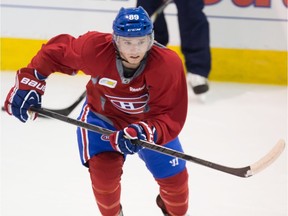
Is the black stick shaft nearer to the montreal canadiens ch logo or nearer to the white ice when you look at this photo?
the montreal canadiens ch logo

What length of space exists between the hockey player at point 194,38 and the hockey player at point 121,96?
1585 mm

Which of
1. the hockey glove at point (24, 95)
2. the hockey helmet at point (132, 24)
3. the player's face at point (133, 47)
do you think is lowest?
the hockey glove at point (24, 95)

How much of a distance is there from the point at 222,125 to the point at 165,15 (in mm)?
883

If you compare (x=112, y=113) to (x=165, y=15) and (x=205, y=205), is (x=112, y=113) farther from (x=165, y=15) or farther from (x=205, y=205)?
(x=165, y=15)

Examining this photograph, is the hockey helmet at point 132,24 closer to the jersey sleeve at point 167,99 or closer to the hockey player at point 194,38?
the jersey sleeve at point 167,99

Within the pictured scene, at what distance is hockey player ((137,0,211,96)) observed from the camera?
3826mm

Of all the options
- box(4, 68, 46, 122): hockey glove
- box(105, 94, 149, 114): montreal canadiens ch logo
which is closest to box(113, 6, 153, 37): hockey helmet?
box(105, 94, 149, 114): montreal canadiens ch logo

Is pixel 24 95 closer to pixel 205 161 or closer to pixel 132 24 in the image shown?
pixel 132 24

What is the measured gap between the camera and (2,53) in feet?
13.6

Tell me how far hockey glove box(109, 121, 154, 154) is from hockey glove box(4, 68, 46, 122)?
330 millimetres

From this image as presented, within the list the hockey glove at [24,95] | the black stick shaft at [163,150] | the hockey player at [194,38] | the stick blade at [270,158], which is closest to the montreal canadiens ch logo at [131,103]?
the black stick shaft at [163,150]

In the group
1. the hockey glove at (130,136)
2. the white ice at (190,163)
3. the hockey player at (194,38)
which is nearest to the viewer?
the hockey glove at (130,136)

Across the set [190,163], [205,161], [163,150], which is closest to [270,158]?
[205,161]

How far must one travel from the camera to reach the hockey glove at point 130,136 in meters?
2.00
